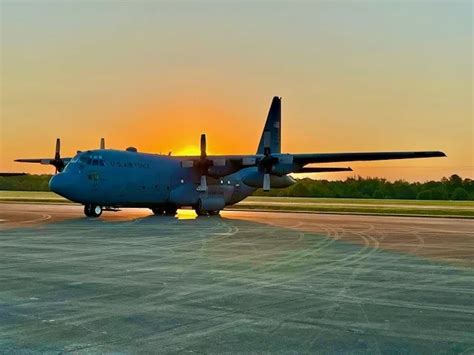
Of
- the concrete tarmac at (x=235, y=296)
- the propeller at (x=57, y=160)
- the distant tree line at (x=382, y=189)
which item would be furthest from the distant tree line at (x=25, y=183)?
the concrete tarmac at (x=235, y=296)

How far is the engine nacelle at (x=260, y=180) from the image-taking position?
3836 cm

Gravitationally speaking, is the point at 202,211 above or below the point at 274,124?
below

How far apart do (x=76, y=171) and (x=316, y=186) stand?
7381 centimetres

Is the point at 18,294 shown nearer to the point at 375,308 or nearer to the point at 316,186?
the point at 375,308

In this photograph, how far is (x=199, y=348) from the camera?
6.96m

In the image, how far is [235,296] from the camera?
33.9 ft

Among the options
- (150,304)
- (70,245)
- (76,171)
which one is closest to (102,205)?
(76,171)

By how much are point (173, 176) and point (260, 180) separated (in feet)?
18.0

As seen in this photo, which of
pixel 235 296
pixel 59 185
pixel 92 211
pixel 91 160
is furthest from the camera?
pixel 92 211

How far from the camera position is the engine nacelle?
38.4 metres

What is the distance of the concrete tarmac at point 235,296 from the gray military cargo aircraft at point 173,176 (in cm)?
1285

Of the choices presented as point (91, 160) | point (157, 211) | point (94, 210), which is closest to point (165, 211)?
point (157, 211)

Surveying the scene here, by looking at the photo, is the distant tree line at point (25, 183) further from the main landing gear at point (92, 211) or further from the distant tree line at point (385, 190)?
the main landing gear at point (92, 211)

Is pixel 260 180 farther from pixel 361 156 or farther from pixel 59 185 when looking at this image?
pixel 59 185
